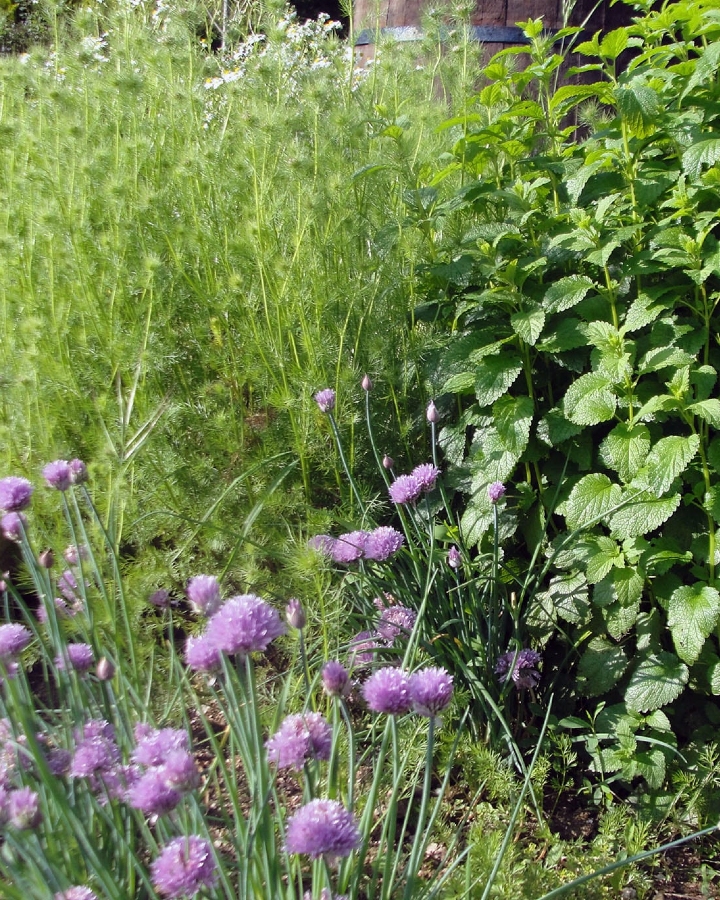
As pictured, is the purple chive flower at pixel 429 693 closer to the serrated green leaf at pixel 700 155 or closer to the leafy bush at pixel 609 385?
the leafy bush at pixel 609 385

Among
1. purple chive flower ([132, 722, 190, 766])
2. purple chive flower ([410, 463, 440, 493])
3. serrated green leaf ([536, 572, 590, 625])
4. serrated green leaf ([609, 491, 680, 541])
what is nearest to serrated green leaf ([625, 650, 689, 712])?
serrated green leaf ([536, 572, 590, 625])

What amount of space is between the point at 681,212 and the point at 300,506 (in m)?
1.09

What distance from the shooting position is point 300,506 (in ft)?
7.02

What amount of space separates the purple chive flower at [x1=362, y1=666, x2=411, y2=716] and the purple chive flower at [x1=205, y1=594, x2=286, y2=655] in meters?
0.14

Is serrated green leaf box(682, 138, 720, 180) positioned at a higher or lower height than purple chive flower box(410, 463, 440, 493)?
higher

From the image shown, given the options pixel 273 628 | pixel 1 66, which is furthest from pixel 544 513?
pixel 1 66

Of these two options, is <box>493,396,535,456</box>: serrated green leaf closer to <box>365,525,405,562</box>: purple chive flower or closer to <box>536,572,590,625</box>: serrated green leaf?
<box>536,572,590,625</box>: serrated green leaf

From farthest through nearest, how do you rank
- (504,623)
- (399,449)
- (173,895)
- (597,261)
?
(399,449)
(504,623)
(597,261)
(173,895)

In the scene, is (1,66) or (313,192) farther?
(1,66)

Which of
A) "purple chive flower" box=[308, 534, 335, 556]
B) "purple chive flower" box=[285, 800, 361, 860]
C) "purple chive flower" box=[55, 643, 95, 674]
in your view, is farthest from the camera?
"purple chive flower" box=[308, 534, 335, 556]

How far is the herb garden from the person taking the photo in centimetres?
159

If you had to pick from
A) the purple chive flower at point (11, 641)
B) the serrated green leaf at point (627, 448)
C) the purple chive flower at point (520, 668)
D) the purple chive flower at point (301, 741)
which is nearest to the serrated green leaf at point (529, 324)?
the serrated green leaf at point (627, 448)

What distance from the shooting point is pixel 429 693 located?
99 cm

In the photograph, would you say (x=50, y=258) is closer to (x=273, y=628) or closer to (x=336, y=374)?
(x=336, y=374)
